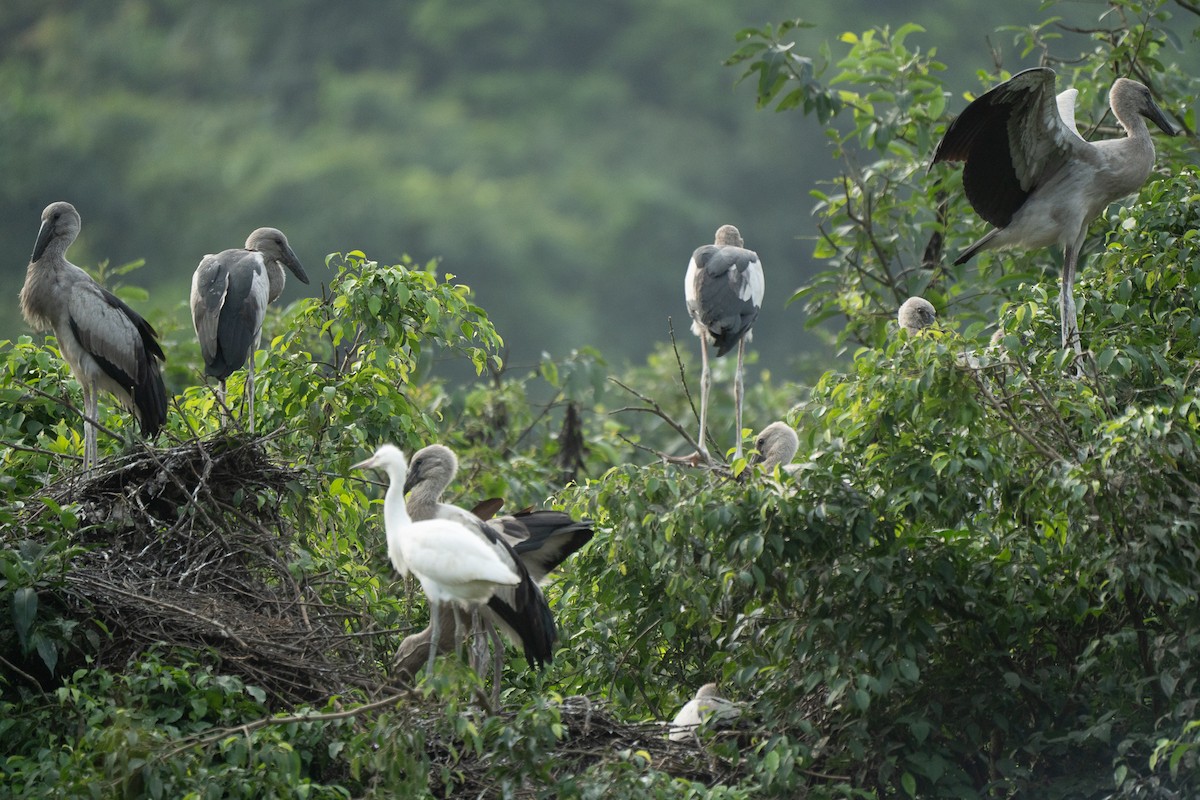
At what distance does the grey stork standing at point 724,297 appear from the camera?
8.35 meters

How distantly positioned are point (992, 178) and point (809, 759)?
3255 millimetres

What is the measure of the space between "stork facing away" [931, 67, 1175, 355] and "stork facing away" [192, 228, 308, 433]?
333 centimetres

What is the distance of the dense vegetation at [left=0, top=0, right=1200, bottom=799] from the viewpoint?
4.84m

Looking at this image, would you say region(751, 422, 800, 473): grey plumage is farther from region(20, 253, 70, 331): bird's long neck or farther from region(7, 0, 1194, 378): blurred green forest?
region(7, 0, 1194, 378): blurred green forest

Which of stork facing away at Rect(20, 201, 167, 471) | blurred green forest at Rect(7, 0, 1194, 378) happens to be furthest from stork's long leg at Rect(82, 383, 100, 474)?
blurred green forest at Rect(7, 0, 1194, 378)

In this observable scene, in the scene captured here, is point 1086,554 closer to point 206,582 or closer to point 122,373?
point 206,582

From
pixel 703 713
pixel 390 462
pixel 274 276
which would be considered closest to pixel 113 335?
pixel 274 276

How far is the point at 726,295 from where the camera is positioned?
27.7 feet

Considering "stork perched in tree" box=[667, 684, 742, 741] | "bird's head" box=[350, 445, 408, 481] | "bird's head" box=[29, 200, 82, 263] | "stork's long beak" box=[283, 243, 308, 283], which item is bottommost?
"stork perched in tree" box=[667, 684, 742, 741]

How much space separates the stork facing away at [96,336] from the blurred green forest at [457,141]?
20.1 metres

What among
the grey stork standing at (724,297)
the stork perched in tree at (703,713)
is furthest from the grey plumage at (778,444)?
the stork perched in tree at (703,713)

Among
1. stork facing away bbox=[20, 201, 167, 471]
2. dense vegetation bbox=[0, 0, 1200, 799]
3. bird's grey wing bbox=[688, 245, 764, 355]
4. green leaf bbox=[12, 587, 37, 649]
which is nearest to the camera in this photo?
dense vegetation bbox=[0, 0, 1200, 799]

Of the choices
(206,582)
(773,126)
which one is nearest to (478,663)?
(206,582)

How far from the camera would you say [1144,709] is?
5.02 meters
